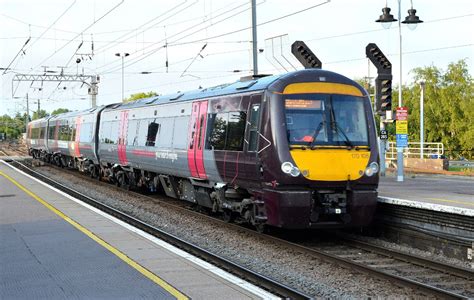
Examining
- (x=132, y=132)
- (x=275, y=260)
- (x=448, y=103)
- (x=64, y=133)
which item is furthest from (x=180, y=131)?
(x=448, y=103)

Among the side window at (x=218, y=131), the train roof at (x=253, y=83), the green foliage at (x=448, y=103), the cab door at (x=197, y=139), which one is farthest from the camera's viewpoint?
the green foliage at (x=448, y=103)

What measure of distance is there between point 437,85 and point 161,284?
169 ft

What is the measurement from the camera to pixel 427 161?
105 ft

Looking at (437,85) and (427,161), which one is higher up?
(437,85)

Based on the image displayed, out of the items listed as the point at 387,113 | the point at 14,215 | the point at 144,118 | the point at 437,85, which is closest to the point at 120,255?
the point at 14,215

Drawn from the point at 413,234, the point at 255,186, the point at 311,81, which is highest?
the point at 311,81

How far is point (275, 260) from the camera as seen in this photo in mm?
9727

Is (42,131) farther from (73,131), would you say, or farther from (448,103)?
(448,103)

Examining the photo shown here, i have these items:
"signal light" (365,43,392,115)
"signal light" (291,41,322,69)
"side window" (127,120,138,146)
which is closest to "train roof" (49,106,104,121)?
"side window" (127,120,138,146)

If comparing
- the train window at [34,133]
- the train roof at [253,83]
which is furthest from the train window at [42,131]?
the train roof at [253,83]

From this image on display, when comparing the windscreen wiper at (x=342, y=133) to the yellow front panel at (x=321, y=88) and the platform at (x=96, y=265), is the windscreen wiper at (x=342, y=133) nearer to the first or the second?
the yellow front panel at (x=321, y=88)

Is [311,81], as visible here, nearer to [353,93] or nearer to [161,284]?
[353,93]

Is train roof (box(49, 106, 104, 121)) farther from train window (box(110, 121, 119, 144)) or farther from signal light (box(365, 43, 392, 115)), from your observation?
signal light (box(365, 43, 392, 115))

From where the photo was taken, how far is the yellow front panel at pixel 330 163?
1050 cm
